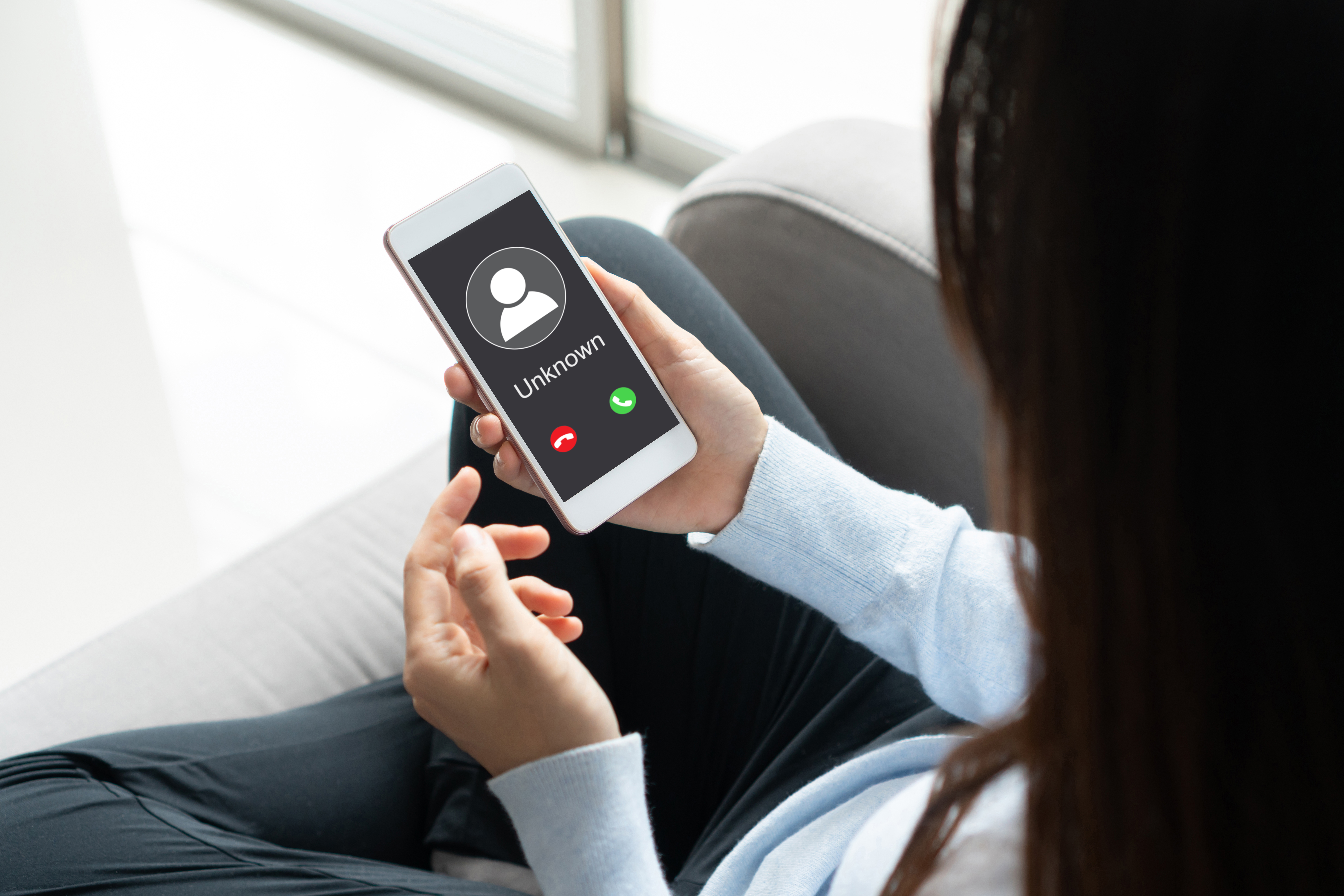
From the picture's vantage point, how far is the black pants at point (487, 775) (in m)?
0.60

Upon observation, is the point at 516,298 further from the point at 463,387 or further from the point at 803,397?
the point at 803,397

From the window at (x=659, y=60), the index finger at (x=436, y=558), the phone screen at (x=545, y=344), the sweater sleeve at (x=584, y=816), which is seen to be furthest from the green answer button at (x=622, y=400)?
the window at (x=659, y=60)

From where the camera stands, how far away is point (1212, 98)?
0.90 ft

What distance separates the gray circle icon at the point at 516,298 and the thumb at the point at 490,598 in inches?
6.5

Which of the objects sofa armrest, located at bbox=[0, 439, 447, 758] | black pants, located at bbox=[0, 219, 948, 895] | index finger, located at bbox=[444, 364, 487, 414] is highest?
index finger, located at bbox=[444, 364, 487, 414]

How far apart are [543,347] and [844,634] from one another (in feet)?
0.89

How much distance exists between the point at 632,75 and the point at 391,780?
1.43 metres

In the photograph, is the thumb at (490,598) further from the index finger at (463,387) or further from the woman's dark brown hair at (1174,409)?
the woman's dark brown hair at (1174,409)

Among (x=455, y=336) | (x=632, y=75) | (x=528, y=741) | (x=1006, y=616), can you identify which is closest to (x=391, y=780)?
(x=528, y=741)

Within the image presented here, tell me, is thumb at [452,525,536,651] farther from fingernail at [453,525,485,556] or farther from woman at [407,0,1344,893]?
woman at [407,0,1344,893]

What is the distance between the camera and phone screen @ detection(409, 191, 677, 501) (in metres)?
0.66

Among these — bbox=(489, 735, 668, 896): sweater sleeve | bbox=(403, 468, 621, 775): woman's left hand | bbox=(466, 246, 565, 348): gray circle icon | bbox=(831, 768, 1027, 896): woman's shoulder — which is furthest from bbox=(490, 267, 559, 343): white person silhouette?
bbox=(831, 768, 1027, 896): woman's shoulder

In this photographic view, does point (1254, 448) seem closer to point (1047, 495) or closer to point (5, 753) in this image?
point (1047, 495)

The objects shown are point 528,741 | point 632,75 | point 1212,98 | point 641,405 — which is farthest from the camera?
point 632,75
